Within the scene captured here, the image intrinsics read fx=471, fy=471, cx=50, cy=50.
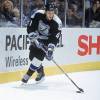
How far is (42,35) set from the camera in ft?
24.9

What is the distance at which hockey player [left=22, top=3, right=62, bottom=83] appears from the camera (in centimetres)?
734

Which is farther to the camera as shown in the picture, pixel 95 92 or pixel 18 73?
pixel 18 73

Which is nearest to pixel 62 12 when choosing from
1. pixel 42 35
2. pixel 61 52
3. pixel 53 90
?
pixel 61 52

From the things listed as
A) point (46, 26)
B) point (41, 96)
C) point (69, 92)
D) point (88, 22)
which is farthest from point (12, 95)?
point (88, 22)

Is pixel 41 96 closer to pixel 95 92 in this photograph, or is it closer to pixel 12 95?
pixel 12 95

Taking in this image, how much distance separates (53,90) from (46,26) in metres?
1.05

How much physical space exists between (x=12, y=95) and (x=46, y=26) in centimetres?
148

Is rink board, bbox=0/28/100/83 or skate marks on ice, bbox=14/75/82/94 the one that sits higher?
rink board, bbox=0/28/100/83

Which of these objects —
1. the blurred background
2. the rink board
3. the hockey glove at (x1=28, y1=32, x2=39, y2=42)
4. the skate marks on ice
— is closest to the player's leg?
the skate marks on ice

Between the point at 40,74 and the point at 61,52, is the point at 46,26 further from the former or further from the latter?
the point at 61,52

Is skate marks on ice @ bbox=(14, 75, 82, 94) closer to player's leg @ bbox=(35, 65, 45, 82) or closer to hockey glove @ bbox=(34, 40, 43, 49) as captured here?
player's leg @ bbox=(35, 65, 45, 82)

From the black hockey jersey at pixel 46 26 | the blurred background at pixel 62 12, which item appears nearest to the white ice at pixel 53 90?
the black hockey jersey at pixel 46 26

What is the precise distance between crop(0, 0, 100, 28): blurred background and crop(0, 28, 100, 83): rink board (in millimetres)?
200

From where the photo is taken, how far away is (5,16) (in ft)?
25.7
